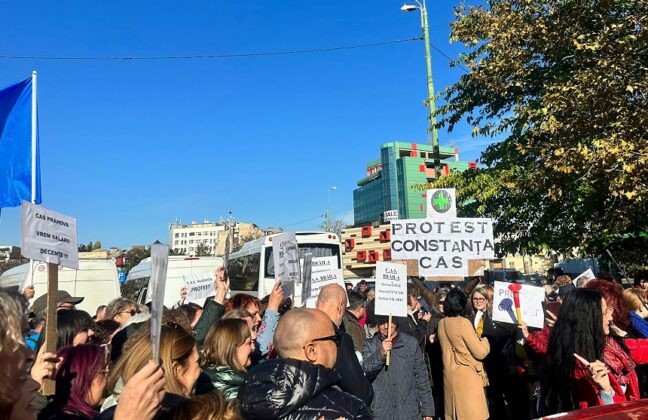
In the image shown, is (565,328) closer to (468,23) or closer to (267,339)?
(267,339)

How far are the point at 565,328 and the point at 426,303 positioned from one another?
20.3 ft

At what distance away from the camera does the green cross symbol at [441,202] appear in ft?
27.2

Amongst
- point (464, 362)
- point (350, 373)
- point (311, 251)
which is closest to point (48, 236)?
point (350, 373)

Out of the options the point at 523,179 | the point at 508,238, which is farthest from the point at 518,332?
the point at 508,238

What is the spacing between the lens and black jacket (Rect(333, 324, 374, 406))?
3434 millimetres

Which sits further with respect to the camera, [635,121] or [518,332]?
[635,121]

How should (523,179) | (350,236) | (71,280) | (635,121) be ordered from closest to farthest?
(635,121), (523,179), (71,280), (350,236)

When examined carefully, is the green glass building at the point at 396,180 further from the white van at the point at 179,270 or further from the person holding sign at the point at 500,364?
the person holding sign at the point at 500,364

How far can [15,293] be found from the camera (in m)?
1.83

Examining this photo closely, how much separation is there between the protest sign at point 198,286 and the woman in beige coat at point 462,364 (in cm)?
509

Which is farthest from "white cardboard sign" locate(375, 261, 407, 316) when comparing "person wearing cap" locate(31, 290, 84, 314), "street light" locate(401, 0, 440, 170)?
"street light" locate(401, 0, 440, 170)

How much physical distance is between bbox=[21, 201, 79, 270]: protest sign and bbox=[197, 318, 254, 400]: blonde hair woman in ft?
3.82

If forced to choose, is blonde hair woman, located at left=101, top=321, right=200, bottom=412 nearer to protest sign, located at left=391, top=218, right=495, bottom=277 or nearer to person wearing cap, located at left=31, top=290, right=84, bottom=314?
person wearing cap, located at left=31, top=290, right=84, bottom=314

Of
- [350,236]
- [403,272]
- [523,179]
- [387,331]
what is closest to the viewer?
[387,331]
